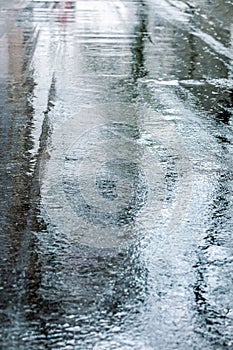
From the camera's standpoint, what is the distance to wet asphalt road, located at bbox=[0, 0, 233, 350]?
14.4 ft

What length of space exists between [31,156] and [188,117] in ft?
8.12

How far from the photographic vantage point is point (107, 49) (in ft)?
44.5

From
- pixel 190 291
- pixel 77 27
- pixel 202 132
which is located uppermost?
pixel 190 291

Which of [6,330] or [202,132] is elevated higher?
[6,330]

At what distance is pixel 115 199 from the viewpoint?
251 inches

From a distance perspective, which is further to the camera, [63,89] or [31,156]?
[63,89]

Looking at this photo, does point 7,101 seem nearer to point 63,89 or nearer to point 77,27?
point 63,89

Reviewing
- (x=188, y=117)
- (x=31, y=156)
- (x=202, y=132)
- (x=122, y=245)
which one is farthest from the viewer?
(x=188, y=117)

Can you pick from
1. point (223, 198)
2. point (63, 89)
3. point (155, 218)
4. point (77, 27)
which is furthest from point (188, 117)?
point (77, 27)

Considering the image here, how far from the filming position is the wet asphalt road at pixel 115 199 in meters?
4.40

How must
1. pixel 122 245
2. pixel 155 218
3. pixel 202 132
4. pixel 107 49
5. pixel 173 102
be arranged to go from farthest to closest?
pixel 107 49, pixel 173 102, pixel 202 132, pixel 155 218, pixel 122 245

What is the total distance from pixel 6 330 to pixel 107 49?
985 cm

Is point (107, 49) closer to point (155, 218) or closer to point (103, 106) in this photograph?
point (103, 106)

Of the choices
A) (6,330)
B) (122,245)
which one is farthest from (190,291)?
(6,330)
